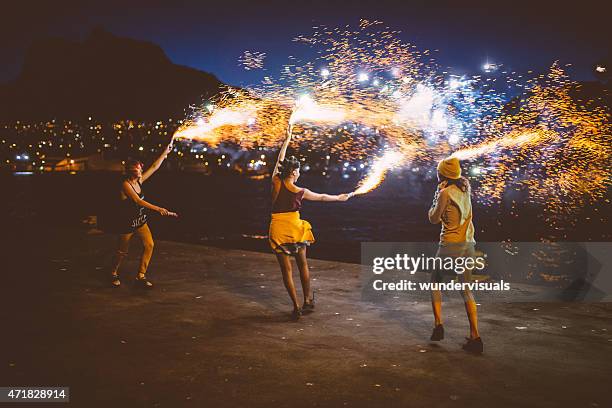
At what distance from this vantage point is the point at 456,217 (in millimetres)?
6094

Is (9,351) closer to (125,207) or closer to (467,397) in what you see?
(125,207)

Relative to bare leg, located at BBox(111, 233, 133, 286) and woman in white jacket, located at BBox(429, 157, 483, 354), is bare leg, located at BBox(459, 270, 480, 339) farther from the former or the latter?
bare leg, located at BBox(111, 233, 133, 286)

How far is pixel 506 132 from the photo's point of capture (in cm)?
1750

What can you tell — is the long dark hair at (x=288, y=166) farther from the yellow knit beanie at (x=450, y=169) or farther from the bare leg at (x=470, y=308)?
the bare leg at (x=470, y=308)

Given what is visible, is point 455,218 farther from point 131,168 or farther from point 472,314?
point 131,168

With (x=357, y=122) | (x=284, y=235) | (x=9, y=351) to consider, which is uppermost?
(x=357, y=122)

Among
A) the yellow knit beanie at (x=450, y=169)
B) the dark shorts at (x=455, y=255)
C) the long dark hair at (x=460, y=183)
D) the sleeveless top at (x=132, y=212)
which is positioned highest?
the yellow knit beanie at (x=450, y=169)

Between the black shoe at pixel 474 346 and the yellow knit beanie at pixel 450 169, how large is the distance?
1.75 m

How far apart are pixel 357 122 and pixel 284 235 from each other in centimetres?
687

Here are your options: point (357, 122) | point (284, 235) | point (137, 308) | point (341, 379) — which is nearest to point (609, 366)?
point (341, 379)

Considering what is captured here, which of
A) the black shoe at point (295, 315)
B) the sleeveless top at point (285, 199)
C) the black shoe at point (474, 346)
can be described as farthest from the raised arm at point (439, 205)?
the black shoe at point (295, 315)

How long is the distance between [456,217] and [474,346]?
54.0 inches

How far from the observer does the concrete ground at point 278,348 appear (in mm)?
4703

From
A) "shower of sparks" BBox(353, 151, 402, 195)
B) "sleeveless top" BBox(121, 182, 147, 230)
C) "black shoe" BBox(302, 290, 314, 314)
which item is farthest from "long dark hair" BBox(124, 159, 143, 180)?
"shower of sparks" BBox(353, 151, 402, 195)
